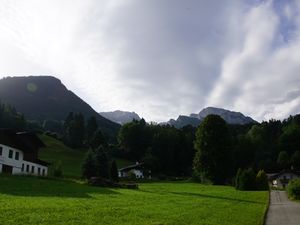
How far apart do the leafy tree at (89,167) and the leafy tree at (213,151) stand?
19.1 meters

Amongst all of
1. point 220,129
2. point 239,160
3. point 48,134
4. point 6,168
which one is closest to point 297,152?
point 239,160

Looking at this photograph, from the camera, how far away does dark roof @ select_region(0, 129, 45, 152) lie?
212 feet

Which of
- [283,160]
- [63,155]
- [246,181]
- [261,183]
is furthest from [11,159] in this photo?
[283,160]

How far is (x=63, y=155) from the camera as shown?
126750 millimetres

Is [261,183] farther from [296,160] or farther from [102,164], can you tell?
[296,160]

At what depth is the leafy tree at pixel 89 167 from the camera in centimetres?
7531

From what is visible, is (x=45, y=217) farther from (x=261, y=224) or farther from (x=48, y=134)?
(x=48, y=134)

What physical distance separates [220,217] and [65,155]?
345 feet

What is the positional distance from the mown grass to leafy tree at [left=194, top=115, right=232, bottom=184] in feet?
113

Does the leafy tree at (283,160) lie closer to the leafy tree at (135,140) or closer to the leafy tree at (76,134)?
the leafy tree at (135,140)

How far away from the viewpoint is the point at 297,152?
138375 millimetres

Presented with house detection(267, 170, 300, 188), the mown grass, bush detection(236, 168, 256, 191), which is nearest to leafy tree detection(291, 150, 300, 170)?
house detection(267, 170, 300, 188)

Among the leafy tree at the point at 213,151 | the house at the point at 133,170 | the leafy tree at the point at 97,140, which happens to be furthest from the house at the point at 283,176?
the leafy tree at the point at 97,140

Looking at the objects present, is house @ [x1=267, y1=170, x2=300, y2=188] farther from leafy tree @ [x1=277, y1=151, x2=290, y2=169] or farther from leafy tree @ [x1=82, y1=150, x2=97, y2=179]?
leafy tree @ [x1=82, y1=150, x2=97, y2=179]
